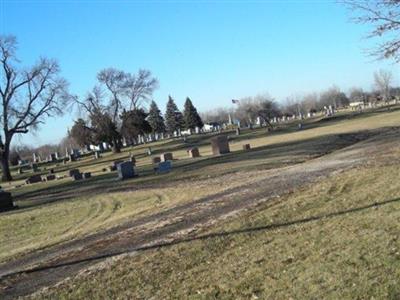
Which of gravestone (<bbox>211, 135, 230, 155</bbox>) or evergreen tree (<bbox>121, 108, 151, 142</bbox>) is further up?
evergreen tree (<bbox>121, 108, 151, 142</bbox>)

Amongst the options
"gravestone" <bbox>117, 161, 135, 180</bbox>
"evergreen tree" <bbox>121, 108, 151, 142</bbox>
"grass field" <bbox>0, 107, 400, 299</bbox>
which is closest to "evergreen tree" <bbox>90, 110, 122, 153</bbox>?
"evergreen tree" <bbox>121, 108, 151, 142</bbox>

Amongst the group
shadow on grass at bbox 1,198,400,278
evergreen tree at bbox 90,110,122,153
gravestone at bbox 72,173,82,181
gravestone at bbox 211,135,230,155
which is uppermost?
evergreen tree at bbox 90,110,122,153

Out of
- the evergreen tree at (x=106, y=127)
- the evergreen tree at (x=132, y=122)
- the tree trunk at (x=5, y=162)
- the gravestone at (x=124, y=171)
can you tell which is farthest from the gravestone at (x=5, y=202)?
the evergreen tree at (x=132, y=122)

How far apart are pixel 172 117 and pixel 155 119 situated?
4.03m

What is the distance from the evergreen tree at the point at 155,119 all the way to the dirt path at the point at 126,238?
102 meters

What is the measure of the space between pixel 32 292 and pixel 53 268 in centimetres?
145

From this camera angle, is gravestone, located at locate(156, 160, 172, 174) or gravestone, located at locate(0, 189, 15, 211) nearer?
gravestone, located at locate(0, 189, 15, 211)

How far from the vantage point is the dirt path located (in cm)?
964

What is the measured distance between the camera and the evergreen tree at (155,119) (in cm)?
11775

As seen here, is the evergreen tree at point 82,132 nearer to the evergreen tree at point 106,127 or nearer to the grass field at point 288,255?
the evergreen tree at point 106,127

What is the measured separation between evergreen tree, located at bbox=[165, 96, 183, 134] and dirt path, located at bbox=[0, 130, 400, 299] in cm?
10379

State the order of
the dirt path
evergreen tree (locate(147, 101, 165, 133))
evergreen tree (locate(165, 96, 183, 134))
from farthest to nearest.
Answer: evergreen tree (locate(165, 96, 183, 134))
evergreen tree (locate(147, 101, 165, 133))
the dirt path

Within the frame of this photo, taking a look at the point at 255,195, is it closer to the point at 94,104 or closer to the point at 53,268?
the point at 53,268

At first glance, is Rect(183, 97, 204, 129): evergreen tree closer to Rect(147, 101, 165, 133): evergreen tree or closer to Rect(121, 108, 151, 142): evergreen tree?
Rect(147, 101, 165, 133): evergreen tree
